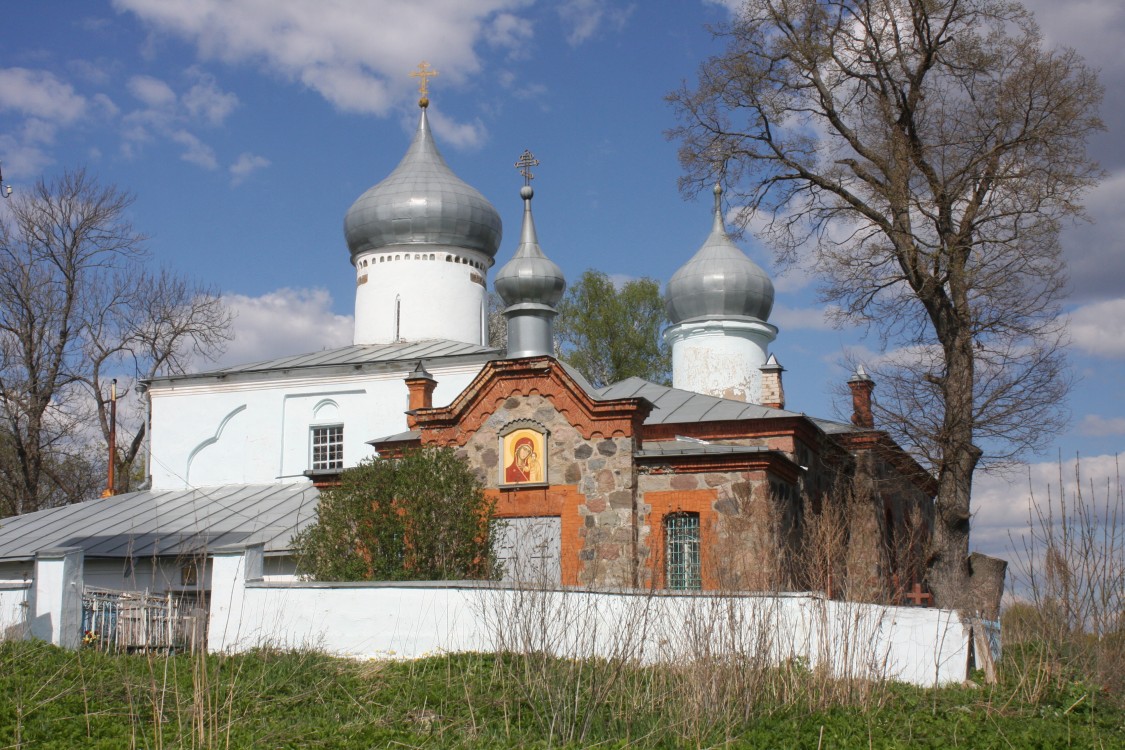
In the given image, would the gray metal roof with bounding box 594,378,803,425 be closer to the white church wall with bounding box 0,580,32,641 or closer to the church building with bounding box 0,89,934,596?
the church building with bounding box 0,89,934,596

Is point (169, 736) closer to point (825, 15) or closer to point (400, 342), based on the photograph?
point (825, 15)

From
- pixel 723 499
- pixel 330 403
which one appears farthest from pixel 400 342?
pixel 723 499

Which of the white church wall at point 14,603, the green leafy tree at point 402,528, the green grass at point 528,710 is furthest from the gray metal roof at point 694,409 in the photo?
the white church wall at point 14,603

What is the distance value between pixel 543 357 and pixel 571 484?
1.62m

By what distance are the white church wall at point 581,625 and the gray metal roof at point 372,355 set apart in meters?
9.49

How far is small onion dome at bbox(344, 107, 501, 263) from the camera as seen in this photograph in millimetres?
23453

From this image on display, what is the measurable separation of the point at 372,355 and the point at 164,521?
4866 millimetres

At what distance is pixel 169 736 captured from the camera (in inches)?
298

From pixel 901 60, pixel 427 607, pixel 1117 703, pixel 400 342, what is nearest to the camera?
pixel 1117 703

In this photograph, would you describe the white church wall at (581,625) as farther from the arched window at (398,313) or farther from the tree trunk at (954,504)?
the arched window at (398,313)

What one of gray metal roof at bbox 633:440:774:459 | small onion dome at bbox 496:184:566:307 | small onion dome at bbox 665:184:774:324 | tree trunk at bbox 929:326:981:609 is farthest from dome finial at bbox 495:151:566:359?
tree trunk at bbox 929:326:981:609

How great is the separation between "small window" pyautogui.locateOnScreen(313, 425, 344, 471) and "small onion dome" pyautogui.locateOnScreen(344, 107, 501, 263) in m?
4.19

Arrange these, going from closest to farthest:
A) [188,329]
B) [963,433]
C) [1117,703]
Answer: [1117,703]
[963,433]
[188,329]

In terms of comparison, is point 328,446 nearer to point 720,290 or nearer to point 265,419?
point 265,419
